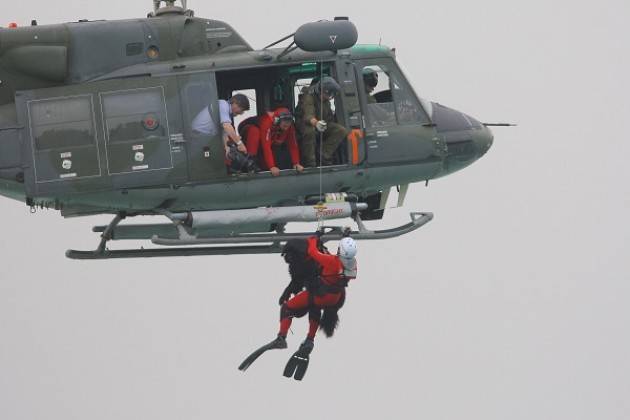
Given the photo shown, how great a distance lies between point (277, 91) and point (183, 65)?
4.47 ft

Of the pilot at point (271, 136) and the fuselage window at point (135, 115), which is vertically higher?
the fuselage window at point (135, 115)

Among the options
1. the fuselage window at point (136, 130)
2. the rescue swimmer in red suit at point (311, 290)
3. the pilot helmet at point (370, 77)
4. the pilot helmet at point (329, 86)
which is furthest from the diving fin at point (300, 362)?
the pilot helmet at point (370, 77)

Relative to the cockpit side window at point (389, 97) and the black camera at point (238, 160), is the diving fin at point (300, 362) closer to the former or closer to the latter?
the black camera at point (238, 160)

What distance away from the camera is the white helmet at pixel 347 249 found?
58.0ft

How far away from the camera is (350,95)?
18.3 m

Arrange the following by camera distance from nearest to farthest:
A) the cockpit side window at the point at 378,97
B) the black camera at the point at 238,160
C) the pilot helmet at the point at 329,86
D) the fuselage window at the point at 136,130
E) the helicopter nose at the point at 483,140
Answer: the fuselage window at the point at 136,130, the black camera at the point at 238,160, the pilot helmet at the point at 329,86, the cockpit side window at the point at 378,97, the helicopter nose at the point at 483,140

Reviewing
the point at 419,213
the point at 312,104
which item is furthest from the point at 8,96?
the point at 419,213

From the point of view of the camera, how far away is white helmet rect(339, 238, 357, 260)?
58.0 ft

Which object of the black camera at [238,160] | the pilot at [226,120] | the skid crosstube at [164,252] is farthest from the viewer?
the skid crosstube at [164,252]

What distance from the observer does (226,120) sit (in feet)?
58.2

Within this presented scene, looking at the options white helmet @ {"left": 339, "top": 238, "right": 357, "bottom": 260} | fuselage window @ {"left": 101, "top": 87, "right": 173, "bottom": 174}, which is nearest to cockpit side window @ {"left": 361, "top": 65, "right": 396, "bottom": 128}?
white helmet @ {"left": 339, "top": 238, "right": 357, "bottom": 260}

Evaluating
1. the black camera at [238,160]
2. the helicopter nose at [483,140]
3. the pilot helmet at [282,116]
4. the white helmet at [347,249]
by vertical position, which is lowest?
the white helmet at [347,249]

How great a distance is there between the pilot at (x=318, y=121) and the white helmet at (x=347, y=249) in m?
0.96

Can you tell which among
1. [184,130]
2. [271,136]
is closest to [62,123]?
[184,130]
